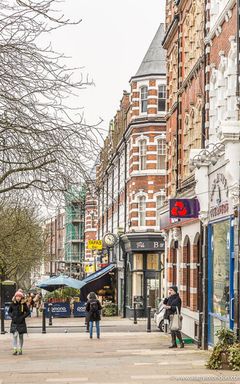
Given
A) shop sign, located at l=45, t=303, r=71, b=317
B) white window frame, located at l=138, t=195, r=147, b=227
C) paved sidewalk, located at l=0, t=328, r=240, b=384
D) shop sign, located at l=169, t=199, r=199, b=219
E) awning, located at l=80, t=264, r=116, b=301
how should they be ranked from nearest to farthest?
paved sidewalk, located at l=0, t=328, r=240, b=384, shop sign, located at l=169, t=199, r=199, b=219, shop sign, located at l=45, t=303, r=71, b=317, white window frame, located at l=138, t=195, r=147, b=227, awning, located at l=80, t=264, r=116, b=301

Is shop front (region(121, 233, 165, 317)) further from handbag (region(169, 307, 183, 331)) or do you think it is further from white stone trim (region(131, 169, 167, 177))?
handbag (region(169, 307, 183, 331))

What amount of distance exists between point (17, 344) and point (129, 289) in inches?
1154

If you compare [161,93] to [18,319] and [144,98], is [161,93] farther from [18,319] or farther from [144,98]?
[18,319]

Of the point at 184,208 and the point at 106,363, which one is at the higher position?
the point at 184,208

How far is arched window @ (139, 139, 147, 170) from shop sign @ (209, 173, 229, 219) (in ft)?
87.6

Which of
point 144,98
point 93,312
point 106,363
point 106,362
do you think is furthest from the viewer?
point 144,98

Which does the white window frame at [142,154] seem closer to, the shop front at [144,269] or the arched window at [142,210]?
the arched window at [142,210]

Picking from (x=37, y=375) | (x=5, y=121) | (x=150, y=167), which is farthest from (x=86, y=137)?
(x=150, y=167)

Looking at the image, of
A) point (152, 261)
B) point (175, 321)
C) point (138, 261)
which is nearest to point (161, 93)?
point (152, 261)

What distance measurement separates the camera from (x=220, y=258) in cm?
2230

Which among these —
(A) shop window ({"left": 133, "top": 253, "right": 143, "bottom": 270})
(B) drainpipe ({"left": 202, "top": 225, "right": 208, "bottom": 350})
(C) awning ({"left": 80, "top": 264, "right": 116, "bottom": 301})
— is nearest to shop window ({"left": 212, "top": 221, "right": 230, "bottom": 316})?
(B) drainpipe ({"left": 202, "top": 225, "right": 208, "bottom": 350})

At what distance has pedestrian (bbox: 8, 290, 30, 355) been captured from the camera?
2198 cm

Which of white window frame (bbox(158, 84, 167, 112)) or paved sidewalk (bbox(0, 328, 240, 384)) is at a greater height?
white window frame (bbox(158, 84, 167, 112))

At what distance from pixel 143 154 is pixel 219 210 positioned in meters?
28.4
